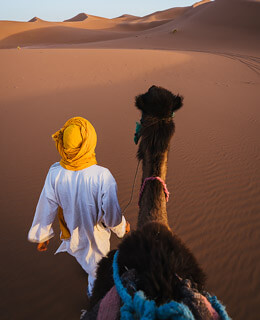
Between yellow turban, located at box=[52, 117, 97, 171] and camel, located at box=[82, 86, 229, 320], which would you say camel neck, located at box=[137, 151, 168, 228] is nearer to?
camel, located at box=[82, 86, 229, 320]

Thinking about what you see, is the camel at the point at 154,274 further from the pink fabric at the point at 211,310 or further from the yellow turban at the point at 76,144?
the yellow turban at the point at 76,144

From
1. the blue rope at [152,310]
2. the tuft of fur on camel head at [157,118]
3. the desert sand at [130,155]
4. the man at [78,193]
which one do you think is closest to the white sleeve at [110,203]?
the man at [78,193]

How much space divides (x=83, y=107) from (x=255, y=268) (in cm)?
720

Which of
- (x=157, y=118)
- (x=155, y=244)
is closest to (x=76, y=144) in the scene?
(x=157, y=118)

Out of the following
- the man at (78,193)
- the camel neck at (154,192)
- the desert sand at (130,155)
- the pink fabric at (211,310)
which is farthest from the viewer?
the desert sand at (130,155)

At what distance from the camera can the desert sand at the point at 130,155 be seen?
2.75 metres

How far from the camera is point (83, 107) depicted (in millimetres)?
7992

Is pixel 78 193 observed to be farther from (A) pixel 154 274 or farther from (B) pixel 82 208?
(A) pixel 154 274

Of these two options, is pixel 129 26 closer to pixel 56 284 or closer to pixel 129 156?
pixel 129 156

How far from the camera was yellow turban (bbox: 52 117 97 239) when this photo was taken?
1.68 metres

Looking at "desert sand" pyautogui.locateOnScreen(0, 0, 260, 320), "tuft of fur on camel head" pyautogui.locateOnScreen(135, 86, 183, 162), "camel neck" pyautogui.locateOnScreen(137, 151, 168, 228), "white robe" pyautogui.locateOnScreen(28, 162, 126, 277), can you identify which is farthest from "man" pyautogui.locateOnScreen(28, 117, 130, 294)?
"desert sand" pyautogui.locateOnScreen(0, 0, 260, 320)

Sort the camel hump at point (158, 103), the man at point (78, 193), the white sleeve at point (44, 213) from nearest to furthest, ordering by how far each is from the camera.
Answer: the camel hump at point (158, 103), the man at point (78, 193), the white sleeve at point (44, 213)

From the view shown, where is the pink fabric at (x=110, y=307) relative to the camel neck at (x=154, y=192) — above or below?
below

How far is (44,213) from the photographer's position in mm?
1910
